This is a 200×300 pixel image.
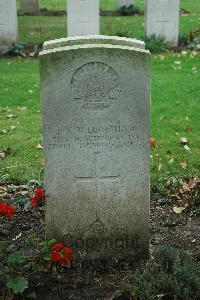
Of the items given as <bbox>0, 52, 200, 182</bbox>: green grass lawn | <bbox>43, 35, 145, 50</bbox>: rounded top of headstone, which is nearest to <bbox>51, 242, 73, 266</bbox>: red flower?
<bbox>43, 35, 145, 50</bbox>: rounded top of headstone

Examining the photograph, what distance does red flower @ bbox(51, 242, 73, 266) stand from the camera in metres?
4.06

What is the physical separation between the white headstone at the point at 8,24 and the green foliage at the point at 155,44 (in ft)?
9.40

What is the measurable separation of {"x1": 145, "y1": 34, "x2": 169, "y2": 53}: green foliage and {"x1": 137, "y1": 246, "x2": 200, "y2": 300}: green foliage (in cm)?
876

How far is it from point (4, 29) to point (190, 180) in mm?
8164

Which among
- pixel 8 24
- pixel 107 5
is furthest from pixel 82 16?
pixel 107 5

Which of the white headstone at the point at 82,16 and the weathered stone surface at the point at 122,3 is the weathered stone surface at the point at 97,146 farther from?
the weathered stone surface at the point at 122,3

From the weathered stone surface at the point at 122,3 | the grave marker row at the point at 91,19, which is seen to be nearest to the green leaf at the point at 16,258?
the grave marker row at the point at 91,19

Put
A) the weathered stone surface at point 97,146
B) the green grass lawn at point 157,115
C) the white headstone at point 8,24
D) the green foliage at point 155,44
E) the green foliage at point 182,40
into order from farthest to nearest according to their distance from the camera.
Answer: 1. the green foliage at point 182,40
2. the white headstone at point 8,24
3. the green foliage at point 155,44
4. the green grass lawn at point 157,115
5. the weathered stone surface at point 97,146

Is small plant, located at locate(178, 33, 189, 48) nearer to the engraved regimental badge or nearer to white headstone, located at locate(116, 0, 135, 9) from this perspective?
white headstone, located at locate(116, 0, 135, 9)

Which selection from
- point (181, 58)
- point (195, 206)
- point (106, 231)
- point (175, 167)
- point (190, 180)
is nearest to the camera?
point (106, 231)

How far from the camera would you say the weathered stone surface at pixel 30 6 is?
1862cm

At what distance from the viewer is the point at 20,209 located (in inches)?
212

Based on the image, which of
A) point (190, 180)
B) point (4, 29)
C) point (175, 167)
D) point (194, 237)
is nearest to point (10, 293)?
point (194, 237)

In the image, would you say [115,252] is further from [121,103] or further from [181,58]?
[181,58]
